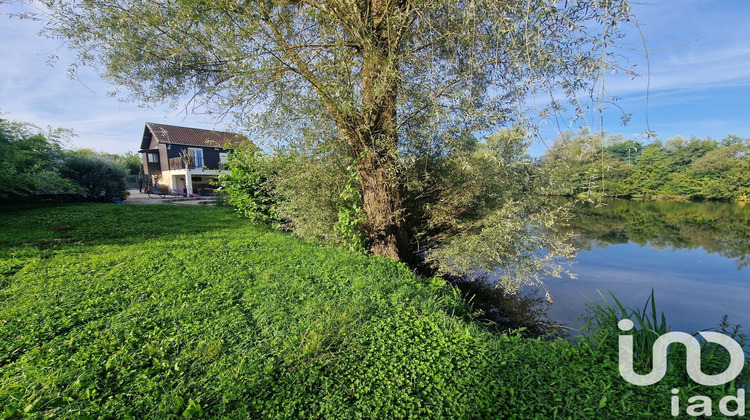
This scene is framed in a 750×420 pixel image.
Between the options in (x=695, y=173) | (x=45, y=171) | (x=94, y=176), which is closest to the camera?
(x=45, y=171)

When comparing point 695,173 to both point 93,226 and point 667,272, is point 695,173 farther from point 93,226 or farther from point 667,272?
point 93,226

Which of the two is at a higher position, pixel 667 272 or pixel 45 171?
pixel 45 171

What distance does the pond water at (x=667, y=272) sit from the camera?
457 centimetres

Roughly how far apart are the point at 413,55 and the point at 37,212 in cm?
1117

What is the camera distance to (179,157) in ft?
72.0

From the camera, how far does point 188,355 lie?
2.05m

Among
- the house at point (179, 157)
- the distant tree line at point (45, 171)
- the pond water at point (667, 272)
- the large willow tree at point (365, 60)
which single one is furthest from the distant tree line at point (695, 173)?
the house at point (179, 157)

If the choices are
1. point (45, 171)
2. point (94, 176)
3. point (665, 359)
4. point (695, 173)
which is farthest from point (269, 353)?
point (695, 173)

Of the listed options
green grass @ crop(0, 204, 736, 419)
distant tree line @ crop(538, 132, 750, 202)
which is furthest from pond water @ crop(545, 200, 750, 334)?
distant tree line @ crop(538, 132, 750, 202)

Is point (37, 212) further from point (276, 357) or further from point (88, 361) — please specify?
point (276, 357)

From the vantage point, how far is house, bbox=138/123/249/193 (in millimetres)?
21281

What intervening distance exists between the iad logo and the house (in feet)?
71.8

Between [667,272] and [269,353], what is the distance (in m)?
8.57

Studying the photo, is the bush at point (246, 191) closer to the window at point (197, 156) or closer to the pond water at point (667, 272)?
the pond water at point (667, 272)
